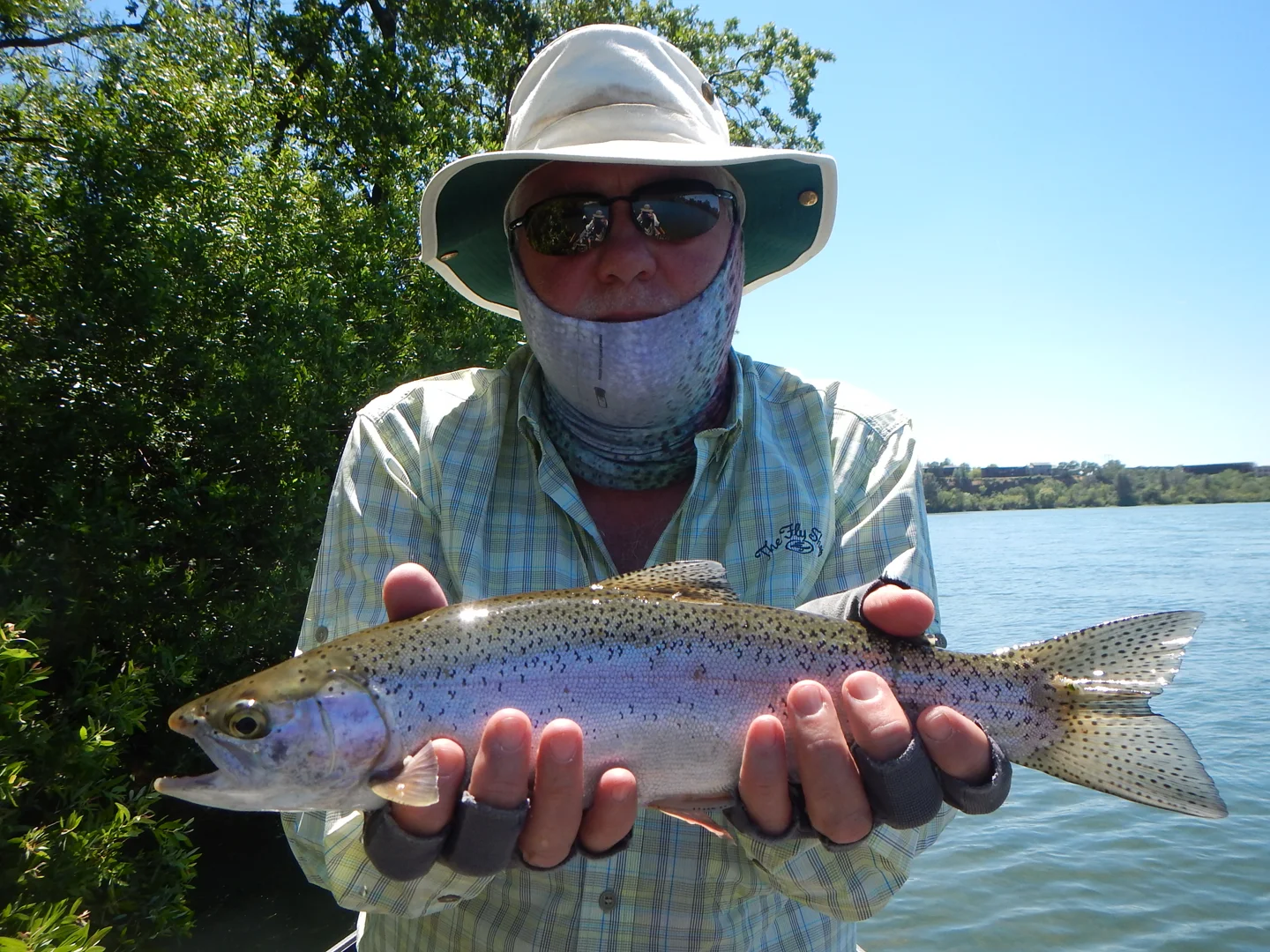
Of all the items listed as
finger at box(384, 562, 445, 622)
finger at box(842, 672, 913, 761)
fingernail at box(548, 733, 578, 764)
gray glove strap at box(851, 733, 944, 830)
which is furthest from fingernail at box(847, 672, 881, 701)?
finger at box(384, 562, 445, 622)

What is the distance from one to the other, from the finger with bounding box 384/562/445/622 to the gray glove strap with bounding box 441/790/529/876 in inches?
21.9

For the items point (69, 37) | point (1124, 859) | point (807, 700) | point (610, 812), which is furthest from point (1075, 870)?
point (69, 37)

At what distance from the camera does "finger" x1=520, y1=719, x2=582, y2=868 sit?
2.19m

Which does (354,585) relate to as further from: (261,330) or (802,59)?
(802,59)

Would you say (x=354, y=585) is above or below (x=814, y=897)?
above

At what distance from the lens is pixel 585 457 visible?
3.15 m

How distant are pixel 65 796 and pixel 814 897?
14.7 feet

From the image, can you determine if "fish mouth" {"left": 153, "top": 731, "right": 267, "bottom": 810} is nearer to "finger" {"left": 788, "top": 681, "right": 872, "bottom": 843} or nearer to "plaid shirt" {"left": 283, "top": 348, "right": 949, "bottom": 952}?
"plaid shirt" {"left": 283, "top": 348, "right": 949, "bottom": 952}

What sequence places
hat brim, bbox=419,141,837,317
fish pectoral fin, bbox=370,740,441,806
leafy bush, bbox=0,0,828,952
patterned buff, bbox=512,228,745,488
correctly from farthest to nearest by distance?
leafy bush, bbox=0,0,828,952
hat brim, bbox=419,141,837,317
patterned buff, bbox=512,228,745,488
fish pectoral fin, bbox=370,740,441,806

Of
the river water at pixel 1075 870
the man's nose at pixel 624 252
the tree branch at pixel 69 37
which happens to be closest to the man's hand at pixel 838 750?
the man's nose at pixel 624 252

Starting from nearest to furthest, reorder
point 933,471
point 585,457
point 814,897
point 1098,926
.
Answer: point 814,897
point 585,457
point 1098,926
point 933,471

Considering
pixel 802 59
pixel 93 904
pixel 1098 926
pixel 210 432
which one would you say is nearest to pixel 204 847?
pixel 93 904

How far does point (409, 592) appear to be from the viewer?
8.11ft

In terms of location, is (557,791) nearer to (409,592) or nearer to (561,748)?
(561,748)
